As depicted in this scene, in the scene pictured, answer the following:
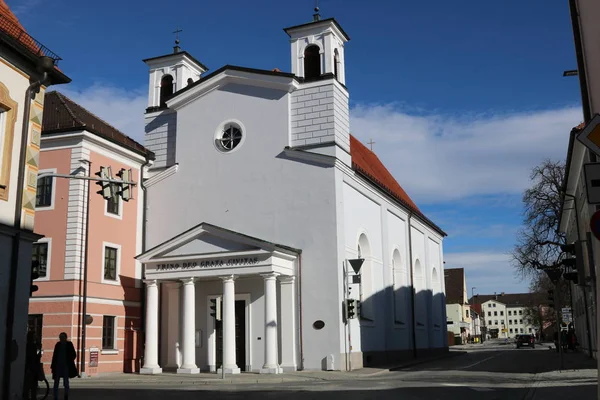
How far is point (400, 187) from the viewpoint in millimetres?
47031

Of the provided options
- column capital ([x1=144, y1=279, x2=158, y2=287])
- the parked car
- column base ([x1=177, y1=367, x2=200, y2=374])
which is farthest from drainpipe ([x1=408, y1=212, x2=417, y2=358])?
the parked car

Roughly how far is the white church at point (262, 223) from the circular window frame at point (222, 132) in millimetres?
64

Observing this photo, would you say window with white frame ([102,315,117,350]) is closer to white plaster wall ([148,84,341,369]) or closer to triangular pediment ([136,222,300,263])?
triangular pediment ([136,222,300,263])

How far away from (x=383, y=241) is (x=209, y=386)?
15697 mm

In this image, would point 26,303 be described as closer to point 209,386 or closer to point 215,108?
point 209,386

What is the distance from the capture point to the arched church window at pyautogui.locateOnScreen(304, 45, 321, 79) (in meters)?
29.0

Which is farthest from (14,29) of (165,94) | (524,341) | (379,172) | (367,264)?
(524,341)

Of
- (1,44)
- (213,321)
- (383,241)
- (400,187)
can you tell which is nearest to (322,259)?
(213,321)

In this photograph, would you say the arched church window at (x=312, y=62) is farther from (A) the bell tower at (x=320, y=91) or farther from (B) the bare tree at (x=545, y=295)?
(B) the bare tree at (x=545, y=295)

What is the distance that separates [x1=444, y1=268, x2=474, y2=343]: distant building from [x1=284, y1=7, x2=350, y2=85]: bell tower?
72870 mm

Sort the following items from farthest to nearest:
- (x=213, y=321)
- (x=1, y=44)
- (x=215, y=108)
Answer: (x=215, y=108) < (x=213, y=321) < (x=1, y=44)

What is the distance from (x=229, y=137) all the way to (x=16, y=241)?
15777 millimetres

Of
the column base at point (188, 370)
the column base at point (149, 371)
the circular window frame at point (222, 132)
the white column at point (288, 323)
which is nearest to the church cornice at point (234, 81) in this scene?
the circular window frame at point (222, 132)

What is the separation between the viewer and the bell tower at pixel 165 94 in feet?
101
